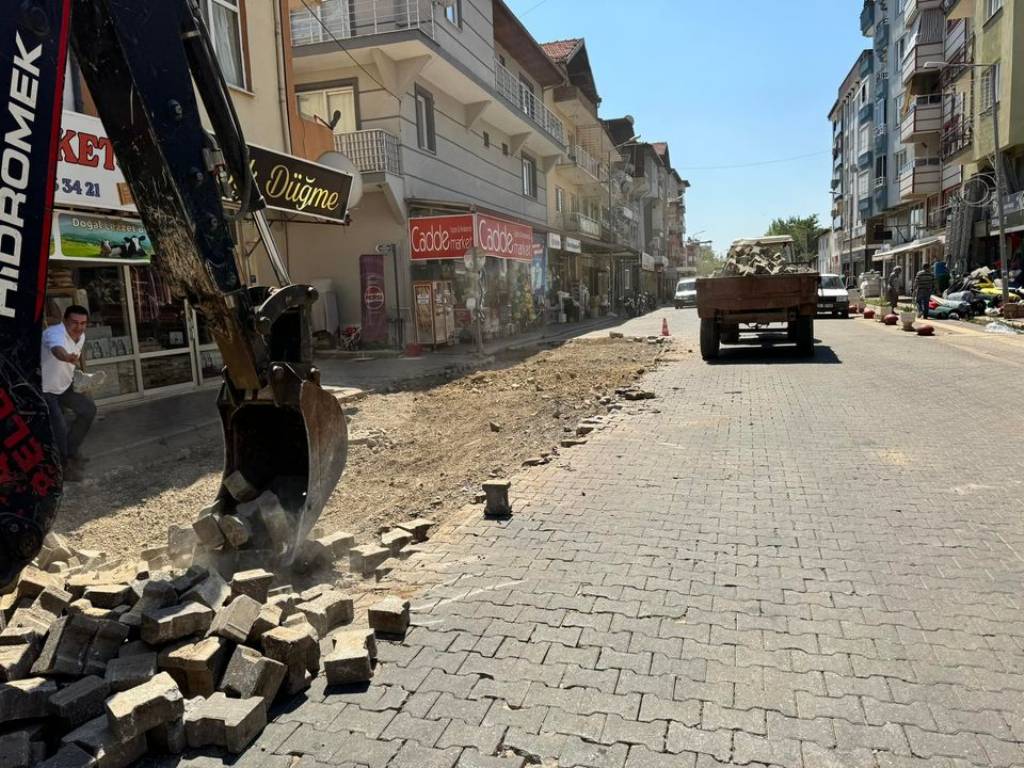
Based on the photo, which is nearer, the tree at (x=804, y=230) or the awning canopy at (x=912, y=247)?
the awning canopy at (x=912, y=247)

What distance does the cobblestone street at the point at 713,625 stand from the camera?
2594 millimetres

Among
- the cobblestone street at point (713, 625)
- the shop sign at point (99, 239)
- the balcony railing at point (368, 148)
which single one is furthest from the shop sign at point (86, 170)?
the balcony railing at point (368, 148)

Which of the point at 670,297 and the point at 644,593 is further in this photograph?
the point at 670,297

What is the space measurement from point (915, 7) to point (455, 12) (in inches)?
1105

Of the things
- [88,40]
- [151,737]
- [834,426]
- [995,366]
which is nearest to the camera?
[151,737]

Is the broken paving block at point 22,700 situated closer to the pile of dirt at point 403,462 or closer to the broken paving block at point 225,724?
the broken paving block at point 225,724

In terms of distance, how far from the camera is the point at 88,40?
292 cm

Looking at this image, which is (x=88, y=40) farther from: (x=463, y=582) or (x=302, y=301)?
(x=463, y=582)

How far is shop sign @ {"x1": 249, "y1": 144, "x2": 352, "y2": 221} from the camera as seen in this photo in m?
10.4

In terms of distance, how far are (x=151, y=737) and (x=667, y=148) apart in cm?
8055

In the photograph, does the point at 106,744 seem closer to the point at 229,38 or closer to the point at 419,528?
the point at 419,528

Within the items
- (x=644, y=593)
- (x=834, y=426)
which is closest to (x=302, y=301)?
(x=644, y=593)

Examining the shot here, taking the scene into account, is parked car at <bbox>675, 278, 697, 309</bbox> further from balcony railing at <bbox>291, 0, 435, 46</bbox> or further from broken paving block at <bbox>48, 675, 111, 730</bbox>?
broken paving block at <bbox>48, 675, 111, 730</bbox>

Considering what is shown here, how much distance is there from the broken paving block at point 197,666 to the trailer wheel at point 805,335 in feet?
43.4
